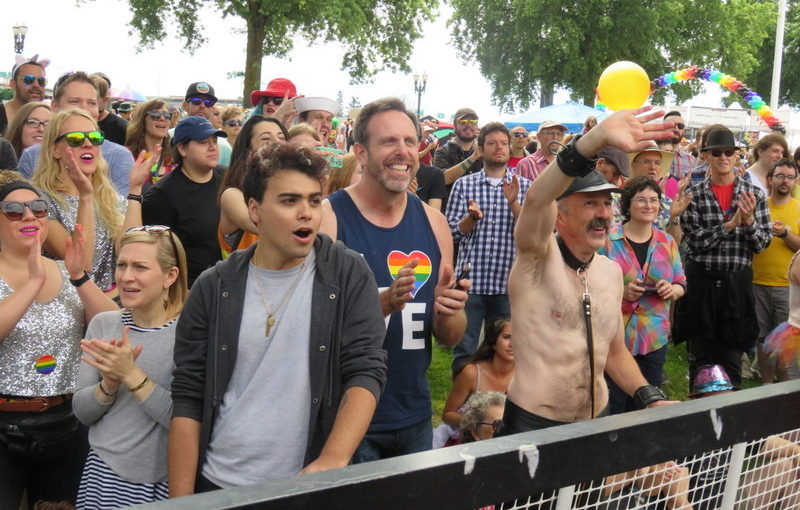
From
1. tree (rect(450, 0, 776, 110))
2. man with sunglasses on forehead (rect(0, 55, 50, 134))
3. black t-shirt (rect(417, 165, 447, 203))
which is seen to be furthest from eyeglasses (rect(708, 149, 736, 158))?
tree (rect(450, 0, 776, 110))

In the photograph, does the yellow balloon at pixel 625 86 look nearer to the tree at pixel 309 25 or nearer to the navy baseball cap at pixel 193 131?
the navy baseball cap at pixel 193 131

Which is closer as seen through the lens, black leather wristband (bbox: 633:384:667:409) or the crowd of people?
the crowd of people

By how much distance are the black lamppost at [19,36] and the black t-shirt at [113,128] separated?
1818 centimetres

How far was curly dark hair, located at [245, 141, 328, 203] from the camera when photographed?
264 centimetres

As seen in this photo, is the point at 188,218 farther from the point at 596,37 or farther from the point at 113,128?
the point at 596,37

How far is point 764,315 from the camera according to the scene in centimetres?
728

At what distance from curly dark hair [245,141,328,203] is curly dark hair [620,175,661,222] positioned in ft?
10.7

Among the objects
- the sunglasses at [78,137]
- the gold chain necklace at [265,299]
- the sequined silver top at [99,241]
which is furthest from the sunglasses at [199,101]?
the gold chain necklace at [265,299]

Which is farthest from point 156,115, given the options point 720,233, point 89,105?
point 720,233

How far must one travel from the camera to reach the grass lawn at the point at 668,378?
667 centimetres

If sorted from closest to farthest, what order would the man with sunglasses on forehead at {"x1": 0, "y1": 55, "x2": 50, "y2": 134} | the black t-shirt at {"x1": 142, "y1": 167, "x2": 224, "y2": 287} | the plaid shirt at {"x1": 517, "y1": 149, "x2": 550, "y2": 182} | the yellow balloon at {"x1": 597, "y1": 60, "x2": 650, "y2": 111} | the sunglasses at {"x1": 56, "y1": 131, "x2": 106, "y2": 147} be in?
the sunglasses at {"x1": 56, "y1": 131, "x2": 106, "y2": 147} → the black t-shirt at {"x1": 142, "y1": 167, "x2": 224, "y2": 287} → the yellow balloon at {"x1": 597, "y1": 60, "x2": 650, "y2": 111} → the man with sunglasses on forehead at {"x1": 0, "y1": 55, "x2": 50, "y2": 134} → the plaid shirt at {"x1": 517, "y1": 149, "x2": 550, "y2": 182}

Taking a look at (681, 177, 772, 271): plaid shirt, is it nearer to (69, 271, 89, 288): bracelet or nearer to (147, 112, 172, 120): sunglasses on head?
(147, 112, 172, 120): sunglasses on head

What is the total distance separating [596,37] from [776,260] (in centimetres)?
2891

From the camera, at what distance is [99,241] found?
4277 mm
